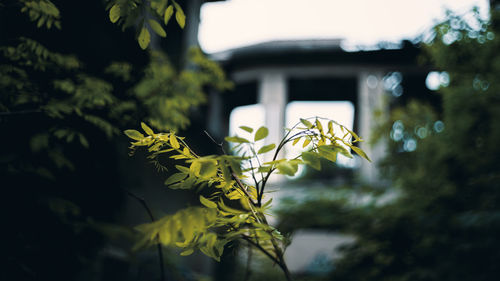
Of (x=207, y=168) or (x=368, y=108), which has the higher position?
(x=368, y=108)

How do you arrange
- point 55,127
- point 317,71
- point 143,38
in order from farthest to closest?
point 317,71 → point 55,127 → point 143,38

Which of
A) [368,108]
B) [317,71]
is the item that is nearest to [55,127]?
[368,108]

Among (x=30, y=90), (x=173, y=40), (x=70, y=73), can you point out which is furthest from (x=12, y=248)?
(x=173, y=40)

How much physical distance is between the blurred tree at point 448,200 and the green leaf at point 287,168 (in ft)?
7.54

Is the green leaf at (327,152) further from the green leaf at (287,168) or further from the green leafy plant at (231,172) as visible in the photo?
the green leaf at (287,168)

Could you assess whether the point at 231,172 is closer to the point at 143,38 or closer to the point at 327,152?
the point at 327,152

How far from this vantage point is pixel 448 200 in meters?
3.33

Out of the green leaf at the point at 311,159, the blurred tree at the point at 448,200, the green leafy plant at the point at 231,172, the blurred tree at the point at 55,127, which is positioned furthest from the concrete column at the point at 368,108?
the green leaf at the point at 311,159

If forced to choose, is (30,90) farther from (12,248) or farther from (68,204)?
(12,248)

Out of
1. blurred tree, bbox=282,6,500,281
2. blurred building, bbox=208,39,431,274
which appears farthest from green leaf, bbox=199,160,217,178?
blurred building, bbox=208,39,431,274

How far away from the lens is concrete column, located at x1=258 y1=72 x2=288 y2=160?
8.95 m

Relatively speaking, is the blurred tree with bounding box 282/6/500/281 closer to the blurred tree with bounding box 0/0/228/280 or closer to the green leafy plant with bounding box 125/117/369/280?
the blurred tree with bounding box 0/0/228/280

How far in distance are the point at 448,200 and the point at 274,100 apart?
6.19 meters

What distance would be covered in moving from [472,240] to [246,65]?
7535 millimetres
